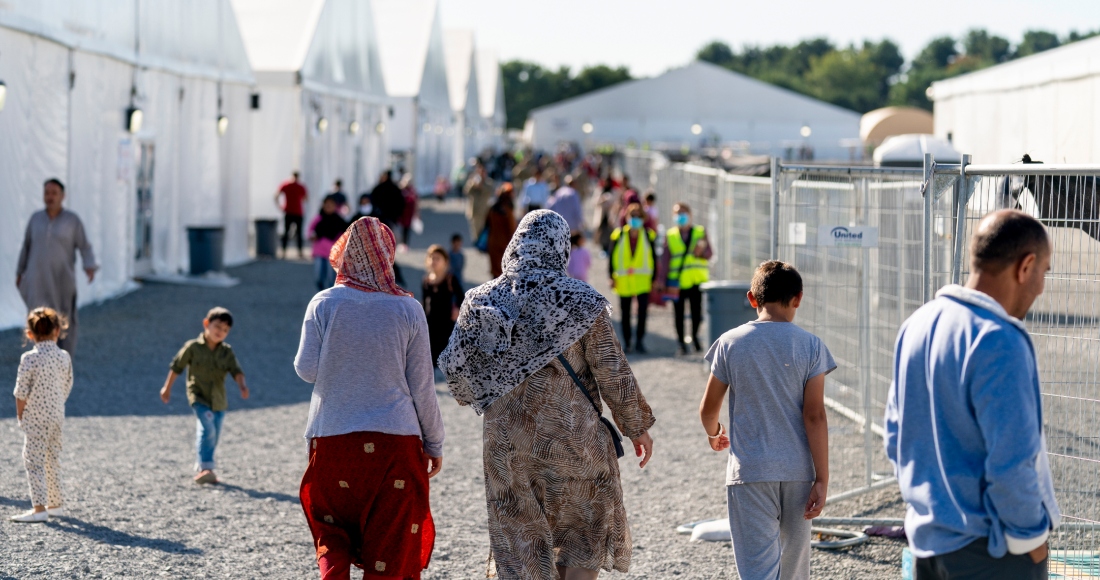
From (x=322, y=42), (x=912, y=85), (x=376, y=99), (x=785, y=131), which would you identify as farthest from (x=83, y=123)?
(x=912, y=85)

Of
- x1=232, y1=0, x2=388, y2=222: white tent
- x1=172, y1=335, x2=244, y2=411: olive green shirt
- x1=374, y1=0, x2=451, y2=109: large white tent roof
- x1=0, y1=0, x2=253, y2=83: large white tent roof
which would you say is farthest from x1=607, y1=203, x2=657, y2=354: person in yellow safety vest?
x1=374, y1=0, x2=451, y2=109: large white tent roof

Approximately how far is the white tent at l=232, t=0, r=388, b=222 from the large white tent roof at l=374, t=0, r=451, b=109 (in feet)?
34.3

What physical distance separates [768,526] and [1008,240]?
69.4 inches

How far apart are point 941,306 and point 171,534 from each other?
4.75 metres

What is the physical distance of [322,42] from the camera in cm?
2667

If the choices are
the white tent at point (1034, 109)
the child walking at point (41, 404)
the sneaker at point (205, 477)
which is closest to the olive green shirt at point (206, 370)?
the sneaker at point (205, 477)

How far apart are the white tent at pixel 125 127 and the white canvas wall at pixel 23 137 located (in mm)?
20

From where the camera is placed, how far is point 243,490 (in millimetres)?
7770

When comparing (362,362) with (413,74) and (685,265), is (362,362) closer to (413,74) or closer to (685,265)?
(685,265)

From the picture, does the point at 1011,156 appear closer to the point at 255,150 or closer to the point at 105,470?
the point at 255,150

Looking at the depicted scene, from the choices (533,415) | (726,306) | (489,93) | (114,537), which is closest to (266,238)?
(726,306)

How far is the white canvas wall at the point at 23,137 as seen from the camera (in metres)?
14.0

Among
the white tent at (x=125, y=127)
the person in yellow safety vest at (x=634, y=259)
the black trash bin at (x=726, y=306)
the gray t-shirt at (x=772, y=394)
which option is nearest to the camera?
the gray t-shirt at (x=772, y=394)

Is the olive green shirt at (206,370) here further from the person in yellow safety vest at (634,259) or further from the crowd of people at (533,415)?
the person in yellow safety vest at (634,259)
